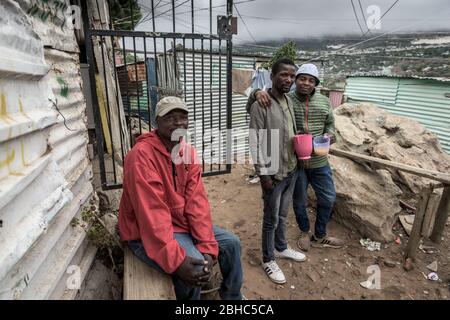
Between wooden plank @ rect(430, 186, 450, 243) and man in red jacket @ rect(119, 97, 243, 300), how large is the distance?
9.41 feet

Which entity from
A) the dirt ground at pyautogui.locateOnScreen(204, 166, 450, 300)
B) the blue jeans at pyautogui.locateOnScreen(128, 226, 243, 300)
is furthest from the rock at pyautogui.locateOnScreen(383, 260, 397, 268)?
the blue jeans at pyautogui.locateOnScreen(128, 226, 243, 300)

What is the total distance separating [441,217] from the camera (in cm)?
354

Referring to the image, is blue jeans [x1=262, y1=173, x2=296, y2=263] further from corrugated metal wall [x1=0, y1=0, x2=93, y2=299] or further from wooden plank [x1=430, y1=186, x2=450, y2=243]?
wooden plank [x1=430, y1=186, x2=450, y2=243]

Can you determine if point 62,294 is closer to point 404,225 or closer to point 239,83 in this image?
point 404,225

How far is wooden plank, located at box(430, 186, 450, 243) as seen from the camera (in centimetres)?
336

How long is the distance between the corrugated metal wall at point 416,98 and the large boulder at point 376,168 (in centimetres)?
529

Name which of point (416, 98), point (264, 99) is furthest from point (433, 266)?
point (416, 98)

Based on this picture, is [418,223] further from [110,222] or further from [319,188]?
[110,222]

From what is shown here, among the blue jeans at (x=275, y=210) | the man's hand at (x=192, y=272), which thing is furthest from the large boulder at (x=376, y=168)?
the man's hand at (x=192, y=272)

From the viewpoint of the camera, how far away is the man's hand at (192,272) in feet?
5.68

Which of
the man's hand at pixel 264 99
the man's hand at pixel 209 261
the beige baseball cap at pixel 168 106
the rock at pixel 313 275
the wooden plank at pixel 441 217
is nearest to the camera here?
the man's hand at pixel 209 261

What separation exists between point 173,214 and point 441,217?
3.50 metres

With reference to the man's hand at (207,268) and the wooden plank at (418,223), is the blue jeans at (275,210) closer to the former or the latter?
the man's hand at (207,268)

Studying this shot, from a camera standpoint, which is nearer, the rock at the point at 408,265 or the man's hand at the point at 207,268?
the man's hand at the point at 207,268
